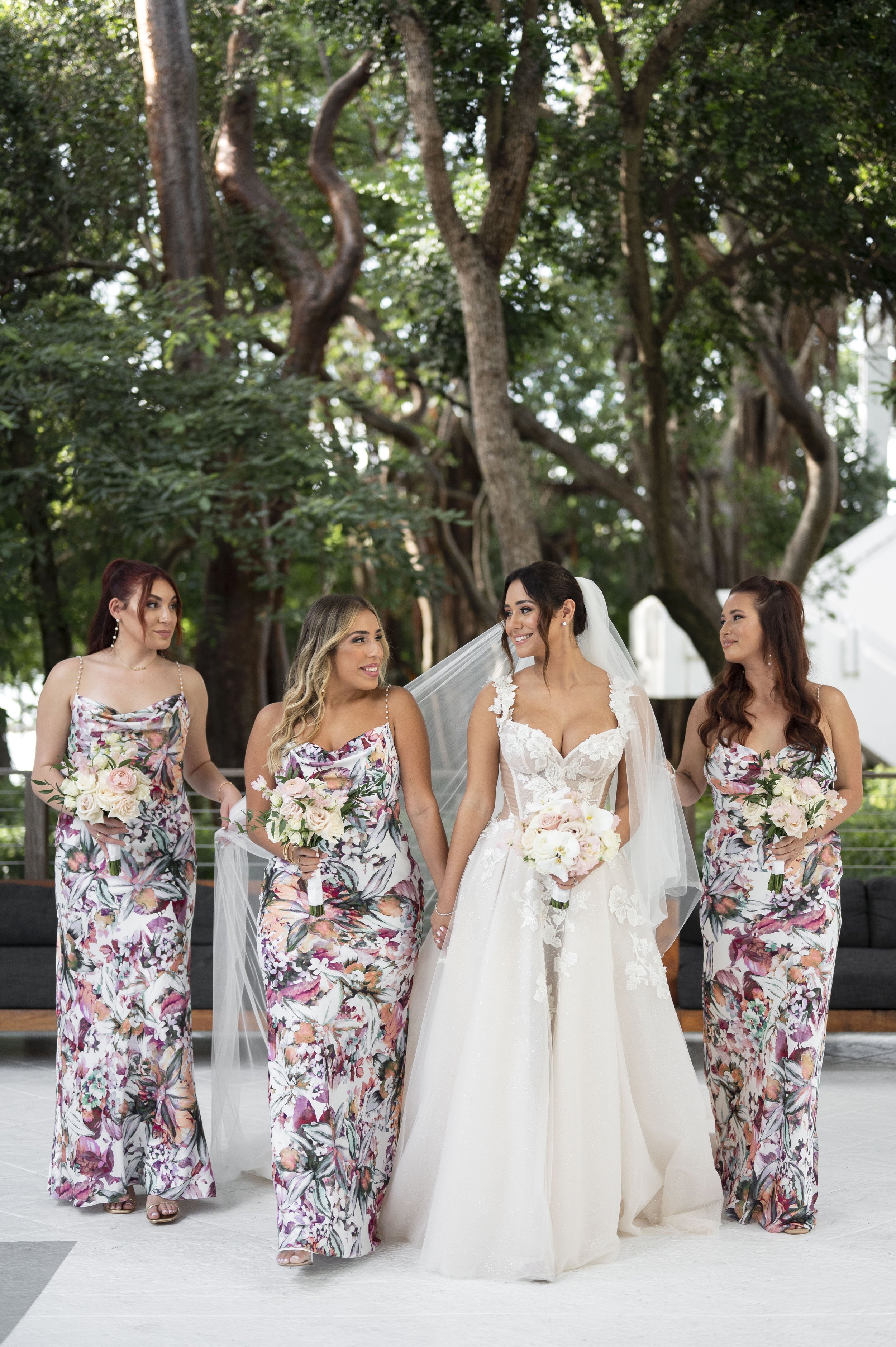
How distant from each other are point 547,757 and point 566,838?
12.3 inches

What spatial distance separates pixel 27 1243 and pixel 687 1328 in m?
1.95

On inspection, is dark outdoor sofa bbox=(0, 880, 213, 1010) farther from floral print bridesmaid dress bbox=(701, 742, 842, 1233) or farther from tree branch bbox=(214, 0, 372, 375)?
tree branch bbox=(214, 0, 372, 375)

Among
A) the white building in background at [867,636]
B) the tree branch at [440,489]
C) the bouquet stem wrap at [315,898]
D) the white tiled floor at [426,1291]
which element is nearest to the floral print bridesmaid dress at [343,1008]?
the bouquet stem wrap at [315,898]

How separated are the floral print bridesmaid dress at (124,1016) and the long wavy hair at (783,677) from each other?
1804 mm

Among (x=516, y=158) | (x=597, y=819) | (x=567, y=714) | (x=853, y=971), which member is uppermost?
(x=516, y=158)

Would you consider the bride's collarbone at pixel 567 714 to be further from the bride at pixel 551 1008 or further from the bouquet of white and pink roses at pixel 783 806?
the bouquet of white and pink roses at pixel 783 806

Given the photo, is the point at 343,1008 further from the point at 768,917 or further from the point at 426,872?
the point at 768,917

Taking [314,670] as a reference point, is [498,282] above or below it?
above

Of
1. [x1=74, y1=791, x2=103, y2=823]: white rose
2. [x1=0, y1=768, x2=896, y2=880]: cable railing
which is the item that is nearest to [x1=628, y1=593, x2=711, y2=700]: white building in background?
[x1=0, y1=768, x2=896, y2=880]: cable railing

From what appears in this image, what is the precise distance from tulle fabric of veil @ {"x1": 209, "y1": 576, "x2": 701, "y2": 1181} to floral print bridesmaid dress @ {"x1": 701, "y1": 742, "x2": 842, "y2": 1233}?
0.16m

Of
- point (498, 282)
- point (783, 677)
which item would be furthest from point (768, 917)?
point (498, 282)

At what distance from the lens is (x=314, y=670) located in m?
4.03

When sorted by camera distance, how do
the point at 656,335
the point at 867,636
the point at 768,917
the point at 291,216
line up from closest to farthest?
1. the point at 768,917
2. the point at 656,335
3. the point at 291,216
4. the point at 867,636

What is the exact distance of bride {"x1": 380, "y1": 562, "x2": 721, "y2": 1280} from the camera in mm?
3777
